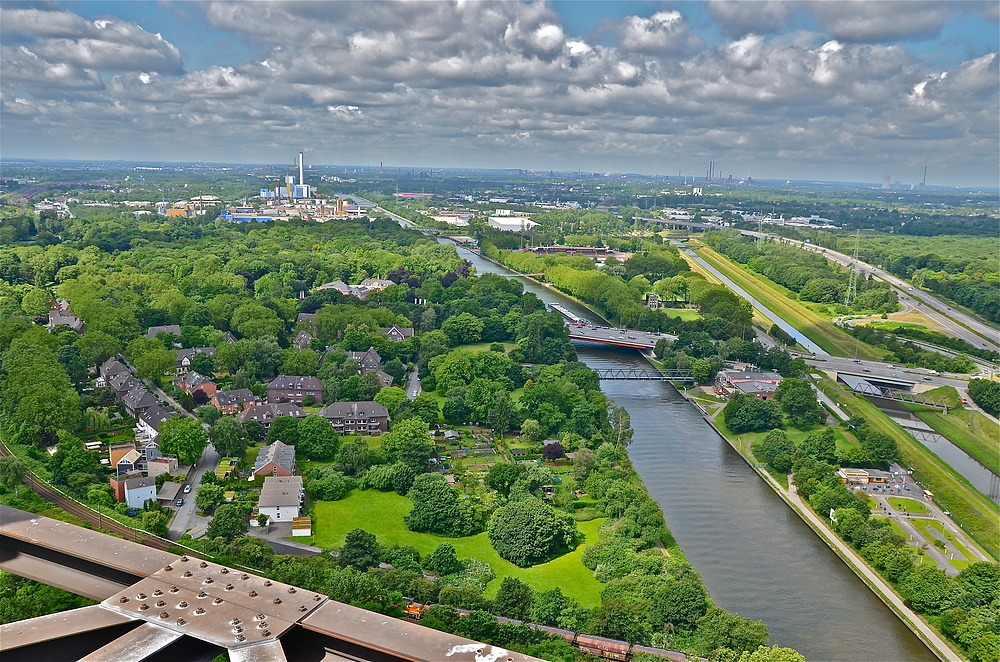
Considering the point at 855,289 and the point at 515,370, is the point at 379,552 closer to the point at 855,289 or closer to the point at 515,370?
the point at 515,370

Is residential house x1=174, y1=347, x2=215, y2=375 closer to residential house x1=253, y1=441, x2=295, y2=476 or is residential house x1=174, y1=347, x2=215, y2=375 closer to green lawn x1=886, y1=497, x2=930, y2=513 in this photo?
residential house x1=253, y1=441, x2=295, y2=476

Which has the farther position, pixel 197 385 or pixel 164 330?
pixel 164 330

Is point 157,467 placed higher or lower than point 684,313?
lower

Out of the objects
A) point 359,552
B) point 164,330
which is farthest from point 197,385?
point 359,552

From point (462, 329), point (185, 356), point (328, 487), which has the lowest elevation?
point (328, 487)

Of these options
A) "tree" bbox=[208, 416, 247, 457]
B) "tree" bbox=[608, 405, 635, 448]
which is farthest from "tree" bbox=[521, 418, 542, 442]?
"tree" bbox=[208, 416, 247, 457]

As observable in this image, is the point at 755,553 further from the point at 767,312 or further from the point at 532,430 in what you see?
the point at 767,312

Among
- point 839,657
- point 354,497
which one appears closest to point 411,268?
point 354,497
